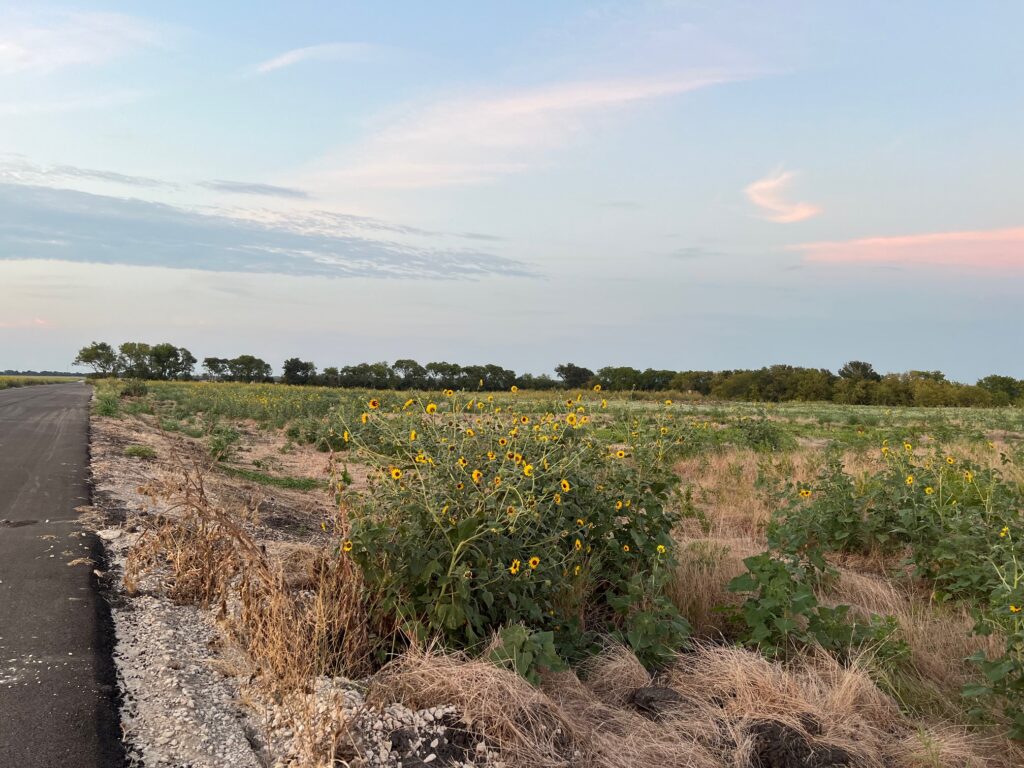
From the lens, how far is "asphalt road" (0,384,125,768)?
11.0 feet

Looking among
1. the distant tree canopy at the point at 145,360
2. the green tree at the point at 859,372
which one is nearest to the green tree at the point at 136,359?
the distant tree canopy at the point at 145,360

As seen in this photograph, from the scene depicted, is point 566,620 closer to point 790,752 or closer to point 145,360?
point 790,752

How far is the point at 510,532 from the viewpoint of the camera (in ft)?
14.1

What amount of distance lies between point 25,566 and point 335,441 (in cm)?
1134

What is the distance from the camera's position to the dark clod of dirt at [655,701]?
402 cm

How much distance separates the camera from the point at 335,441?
17094mm

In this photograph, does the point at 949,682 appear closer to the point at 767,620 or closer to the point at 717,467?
the point at 767,620

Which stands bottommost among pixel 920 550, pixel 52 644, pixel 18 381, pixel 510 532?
pixel 52 644

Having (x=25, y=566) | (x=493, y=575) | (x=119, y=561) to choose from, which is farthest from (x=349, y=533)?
(x=25, y=566)

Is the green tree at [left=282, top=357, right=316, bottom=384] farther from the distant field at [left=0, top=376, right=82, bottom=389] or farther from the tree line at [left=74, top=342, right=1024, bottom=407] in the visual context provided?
the distant field at [left=0, top=376, right=82, bottom=389]

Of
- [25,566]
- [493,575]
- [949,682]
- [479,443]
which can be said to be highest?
[479,443]

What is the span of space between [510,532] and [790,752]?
1.78 m

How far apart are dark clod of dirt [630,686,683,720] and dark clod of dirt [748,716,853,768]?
45 cm

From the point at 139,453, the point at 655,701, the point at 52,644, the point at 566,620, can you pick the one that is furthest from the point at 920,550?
the point at 139,453
